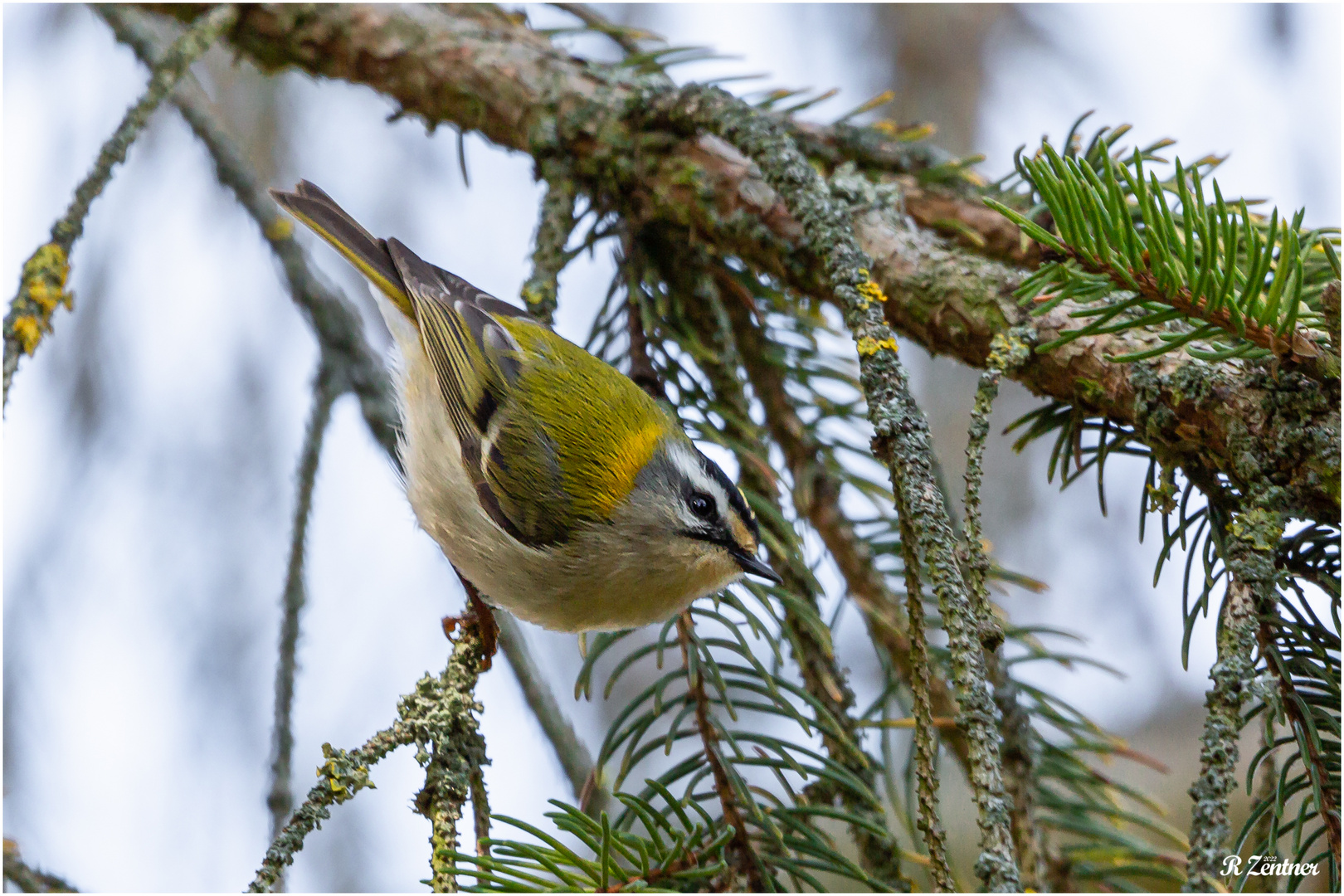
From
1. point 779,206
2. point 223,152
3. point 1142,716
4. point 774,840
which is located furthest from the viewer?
point 1142,716

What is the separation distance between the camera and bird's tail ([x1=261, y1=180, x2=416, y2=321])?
179cm

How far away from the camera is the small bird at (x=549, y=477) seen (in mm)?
1488

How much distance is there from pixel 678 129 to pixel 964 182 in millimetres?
466

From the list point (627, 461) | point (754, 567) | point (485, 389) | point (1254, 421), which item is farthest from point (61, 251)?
point (1254, 421)

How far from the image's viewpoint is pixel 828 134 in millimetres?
1646

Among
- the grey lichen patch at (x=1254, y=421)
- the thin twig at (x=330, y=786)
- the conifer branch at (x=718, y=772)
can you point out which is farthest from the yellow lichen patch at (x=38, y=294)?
the grey lichen patch at (x=1254, y=421)

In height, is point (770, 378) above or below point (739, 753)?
above

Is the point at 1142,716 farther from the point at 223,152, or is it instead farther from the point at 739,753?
the point at 223,152

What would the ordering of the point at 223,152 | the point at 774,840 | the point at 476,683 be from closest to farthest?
the point at 774,840 < the point at 476,683 < the point at 223,152

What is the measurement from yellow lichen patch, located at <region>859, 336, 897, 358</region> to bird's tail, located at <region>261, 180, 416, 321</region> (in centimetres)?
120

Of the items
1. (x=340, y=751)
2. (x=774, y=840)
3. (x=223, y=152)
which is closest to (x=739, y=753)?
(x=774, y=840)

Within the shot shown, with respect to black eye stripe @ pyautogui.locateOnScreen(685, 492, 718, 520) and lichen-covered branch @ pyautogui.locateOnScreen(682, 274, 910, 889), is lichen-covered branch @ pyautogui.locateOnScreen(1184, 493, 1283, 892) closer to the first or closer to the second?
lichen-covered branch @ pyautogui.locateOnScreen(682, 274, 910, 889)

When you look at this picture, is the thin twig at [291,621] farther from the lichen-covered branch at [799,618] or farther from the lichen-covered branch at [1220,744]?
the lichen-covered branch at [1220,744]

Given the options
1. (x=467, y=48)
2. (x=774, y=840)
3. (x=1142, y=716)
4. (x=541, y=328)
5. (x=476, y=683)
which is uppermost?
(x=467, y=48)
